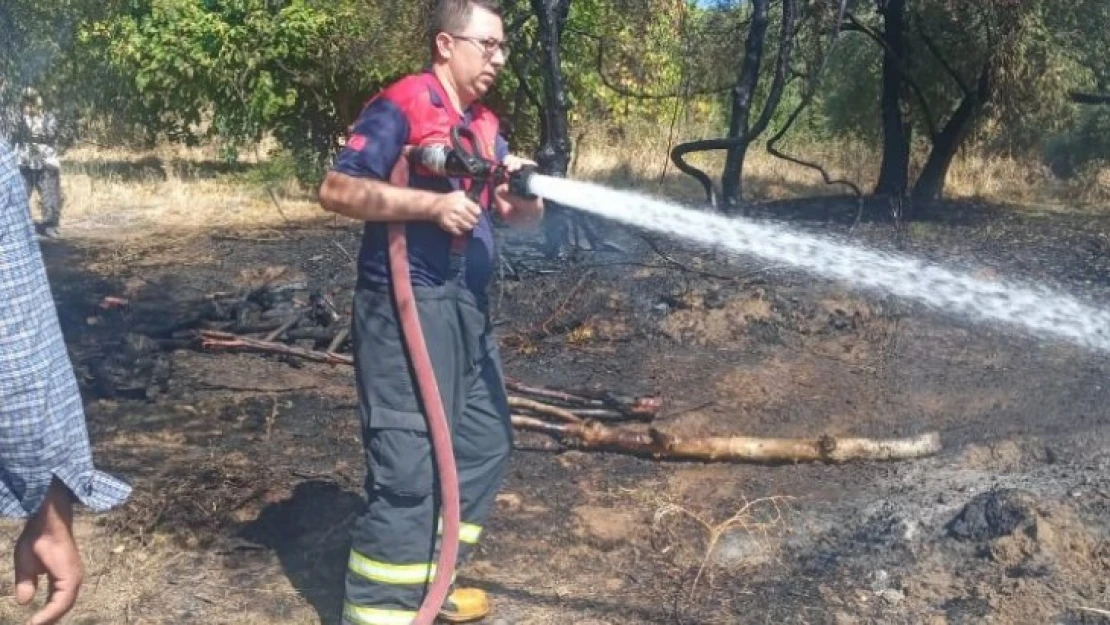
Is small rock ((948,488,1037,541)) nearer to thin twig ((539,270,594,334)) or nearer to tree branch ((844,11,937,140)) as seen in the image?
thin twig ((539,270,594,334))

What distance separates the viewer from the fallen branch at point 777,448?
4.78 meters

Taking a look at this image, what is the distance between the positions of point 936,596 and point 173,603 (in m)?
2.40

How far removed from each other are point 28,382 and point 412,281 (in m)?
1.34

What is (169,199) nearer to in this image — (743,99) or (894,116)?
(743,99)

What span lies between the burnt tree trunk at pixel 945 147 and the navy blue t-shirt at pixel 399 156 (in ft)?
34.3

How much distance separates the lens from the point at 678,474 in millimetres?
4734

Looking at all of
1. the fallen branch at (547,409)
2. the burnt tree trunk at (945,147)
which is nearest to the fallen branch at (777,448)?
the fallen branch at (547,409)

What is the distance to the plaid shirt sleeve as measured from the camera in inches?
74.6

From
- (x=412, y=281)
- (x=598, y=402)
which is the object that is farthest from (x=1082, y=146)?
(x=412, y=281)

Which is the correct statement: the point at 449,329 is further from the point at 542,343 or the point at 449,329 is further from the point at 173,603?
the point at 542,343

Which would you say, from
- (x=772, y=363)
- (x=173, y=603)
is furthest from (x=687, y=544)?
(x=772, y=363)

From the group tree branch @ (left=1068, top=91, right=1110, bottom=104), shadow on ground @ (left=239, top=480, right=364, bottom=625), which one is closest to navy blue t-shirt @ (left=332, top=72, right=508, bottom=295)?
shadow on ground @ (left=239, top=480, right=364, bottom=625)

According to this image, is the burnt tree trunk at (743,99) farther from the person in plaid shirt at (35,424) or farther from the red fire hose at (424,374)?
the person in plaid shirt at (35,424)

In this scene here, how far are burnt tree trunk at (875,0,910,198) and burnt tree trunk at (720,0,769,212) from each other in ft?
10.1
